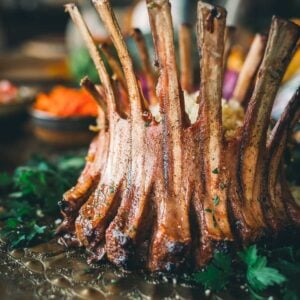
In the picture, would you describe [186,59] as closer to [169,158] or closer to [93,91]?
[93,91]

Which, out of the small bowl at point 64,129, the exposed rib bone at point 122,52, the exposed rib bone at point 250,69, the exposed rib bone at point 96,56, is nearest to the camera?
the exposed rib bone at point 122,52

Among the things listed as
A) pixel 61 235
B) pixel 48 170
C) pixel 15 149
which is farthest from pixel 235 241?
pixel 15 149

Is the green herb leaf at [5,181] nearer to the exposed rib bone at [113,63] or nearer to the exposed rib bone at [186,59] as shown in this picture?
the exposed rib bone at [113,63]

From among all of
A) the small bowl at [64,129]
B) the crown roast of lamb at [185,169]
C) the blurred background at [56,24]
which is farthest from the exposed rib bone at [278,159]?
the blurred background at [56,24]

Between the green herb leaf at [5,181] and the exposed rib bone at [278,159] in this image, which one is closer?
the exposed rib bone at [278,159]

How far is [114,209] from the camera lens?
1517mm

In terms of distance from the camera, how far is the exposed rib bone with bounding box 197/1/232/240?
4.16ft

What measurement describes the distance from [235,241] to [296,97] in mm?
477

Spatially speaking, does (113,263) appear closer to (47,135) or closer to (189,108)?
(189,108)

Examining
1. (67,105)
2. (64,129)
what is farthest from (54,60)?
(64,129)

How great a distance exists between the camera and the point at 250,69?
6.45ft

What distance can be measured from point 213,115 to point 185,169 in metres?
0.18

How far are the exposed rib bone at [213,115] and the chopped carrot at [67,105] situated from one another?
67.8 inches

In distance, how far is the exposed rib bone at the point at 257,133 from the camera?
1.35 m
